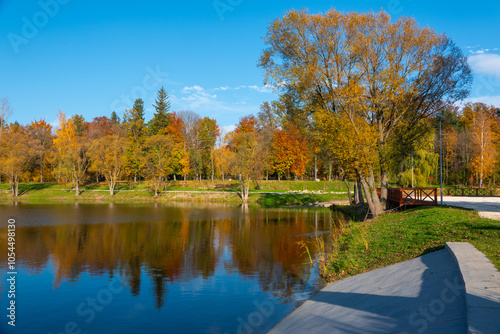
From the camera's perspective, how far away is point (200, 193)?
197ft

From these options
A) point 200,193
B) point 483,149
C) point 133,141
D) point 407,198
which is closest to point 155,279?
point 407,198

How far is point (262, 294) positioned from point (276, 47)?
741 inches

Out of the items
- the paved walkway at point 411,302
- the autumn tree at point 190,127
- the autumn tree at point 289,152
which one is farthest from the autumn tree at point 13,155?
the paved walkway at point 411,302

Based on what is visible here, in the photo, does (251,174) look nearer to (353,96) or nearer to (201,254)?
(353,96)

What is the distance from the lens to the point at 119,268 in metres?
15.9

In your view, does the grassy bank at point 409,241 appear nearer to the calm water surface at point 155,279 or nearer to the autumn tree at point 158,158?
the calm water surface at point 155,279

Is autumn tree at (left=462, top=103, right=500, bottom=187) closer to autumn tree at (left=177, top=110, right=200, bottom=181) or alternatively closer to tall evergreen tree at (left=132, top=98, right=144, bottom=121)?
autumn tree at (left=177, top=110, right=200, bottom=181)

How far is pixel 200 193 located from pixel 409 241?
4760 cm

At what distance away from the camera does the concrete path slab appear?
703 cm

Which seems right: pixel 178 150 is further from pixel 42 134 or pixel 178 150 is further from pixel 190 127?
pixel 42 134

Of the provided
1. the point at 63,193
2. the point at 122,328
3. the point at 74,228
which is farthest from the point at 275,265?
the point at 63,193

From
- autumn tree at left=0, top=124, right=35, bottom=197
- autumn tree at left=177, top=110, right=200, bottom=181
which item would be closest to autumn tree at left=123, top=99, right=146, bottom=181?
autumn tree at left=177, top=110, right=200, bottom=181

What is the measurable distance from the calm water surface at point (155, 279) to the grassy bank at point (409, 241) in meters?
1.49

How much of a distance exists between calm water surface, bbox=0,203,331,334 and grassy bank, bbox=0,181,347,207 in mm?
27467
